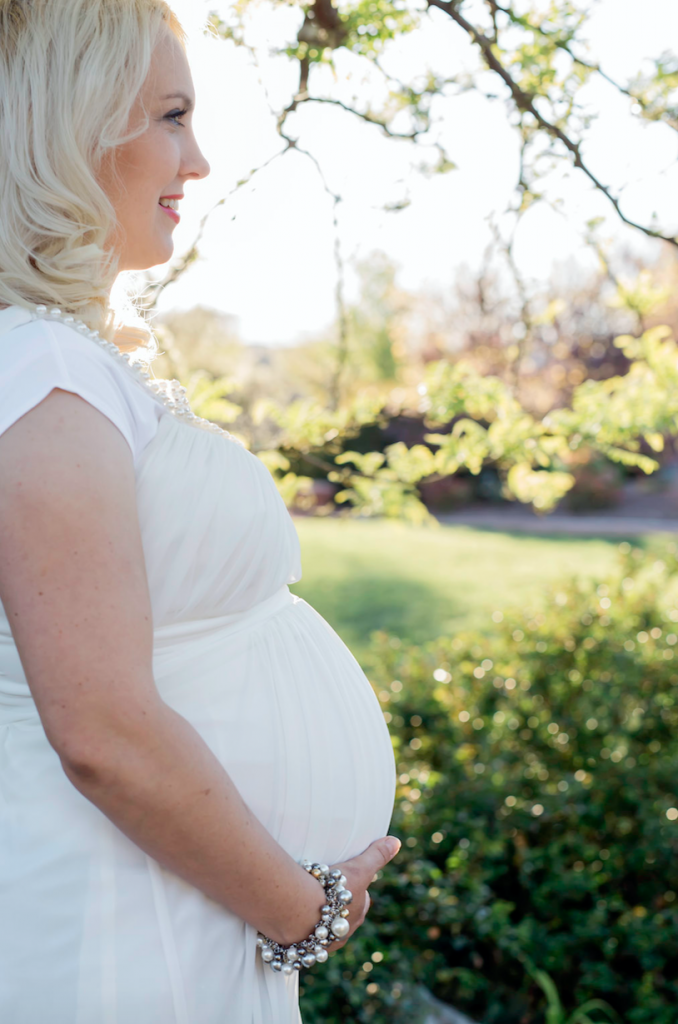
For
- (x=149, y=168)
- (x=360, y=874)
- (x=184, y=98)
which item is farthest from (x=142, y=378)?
(x=360, y=874)

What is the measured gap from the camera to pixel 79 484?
0.86 meters

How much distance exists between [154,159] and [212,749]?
83 centimetres

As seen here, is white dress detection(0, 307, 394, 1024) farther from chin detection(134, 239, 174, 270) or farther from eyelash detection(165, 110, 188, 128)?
eyelash detection(165, 110, 188, 128)

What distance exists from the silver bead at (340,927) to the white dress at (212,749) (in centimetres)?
11

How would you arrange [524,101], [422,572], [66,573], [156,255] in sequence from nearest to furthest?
1. [66,573]
2. [156,255]
3. [524,101]
4. [422,572]

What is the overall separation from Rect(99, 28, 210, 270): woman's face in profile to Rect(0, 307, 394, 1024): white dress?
26cm

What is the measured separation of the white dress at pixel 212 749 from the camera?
0.98 meters

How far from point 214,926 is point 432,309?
57.1 ft

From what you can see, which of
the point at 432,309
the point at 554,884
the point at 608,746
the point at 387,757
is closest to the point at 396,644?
the point at 608,746

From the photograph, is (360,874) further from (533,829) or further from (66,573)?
(533,829)

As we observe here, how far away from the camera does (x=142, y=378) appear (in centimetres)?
108

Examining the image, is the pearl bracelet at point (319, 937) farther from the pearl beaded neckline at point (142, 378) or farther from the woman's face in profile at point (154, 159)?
the woman's face in profile at point (154, 159)

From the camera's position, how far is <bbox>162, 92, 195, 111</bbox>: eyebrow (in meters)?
1.13

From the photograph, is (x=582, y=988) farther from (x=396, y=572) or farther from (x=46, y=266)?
(x=396, y=572)
